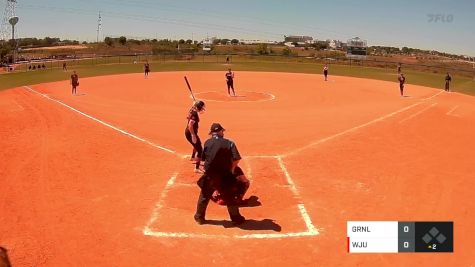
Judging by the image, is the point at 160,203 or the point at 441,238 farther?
the point at 160,203

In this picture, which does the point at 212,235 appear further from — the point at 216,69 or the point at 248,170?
the point at 216,69

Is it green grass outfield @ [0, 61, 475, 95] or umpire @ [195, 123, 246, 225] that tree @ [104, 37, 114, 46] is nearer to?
green grass outfield @ [0, 61, 475, 95]

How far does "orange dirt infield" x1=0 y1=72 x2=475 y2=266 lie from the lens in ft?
22.4

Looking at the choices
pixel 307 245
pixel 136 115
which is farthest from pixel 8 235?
pixel 136 115

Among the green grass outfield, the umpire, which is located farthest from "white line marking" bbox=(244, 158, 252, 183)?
the green grass outfield

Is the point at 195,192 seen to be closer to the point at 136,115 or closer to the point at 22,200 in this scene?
the point at 22,200

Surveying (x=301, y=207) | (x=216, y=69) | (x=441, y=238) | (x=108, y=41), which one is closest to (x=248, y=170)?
(x=301, y=207)

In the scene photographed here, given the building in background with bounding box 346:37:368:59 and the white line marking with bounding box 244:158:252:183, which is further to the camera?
the building in background with bounding box 346:37:368:59

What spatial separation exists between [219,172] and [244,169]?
3700mm

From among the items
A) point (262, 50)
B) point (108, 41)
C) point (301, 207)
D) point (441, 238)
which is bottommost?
point (441, 238)

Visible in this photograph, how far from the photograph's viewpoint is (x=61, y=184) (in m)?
9.89

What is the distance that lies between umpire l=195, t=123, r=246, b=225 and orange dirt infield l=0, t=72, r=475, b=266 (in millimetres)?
400

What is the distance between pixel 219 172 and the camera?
7699mm

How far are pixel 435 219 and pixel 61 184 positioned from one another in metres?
8.96
